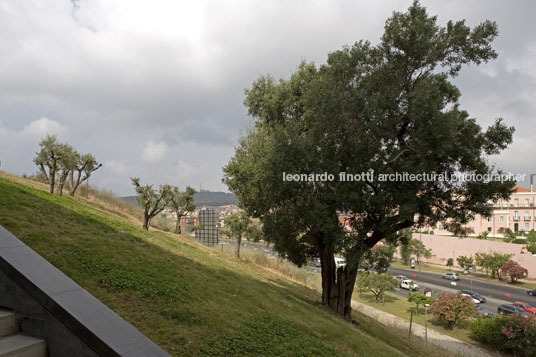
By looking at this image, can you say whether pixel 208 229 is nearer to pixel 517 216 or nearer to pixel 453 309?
pixel 453 309

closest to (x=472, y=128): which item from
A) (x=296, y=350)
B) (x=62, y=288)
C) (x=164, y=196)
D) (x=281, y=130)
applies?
(x=281, y=130)

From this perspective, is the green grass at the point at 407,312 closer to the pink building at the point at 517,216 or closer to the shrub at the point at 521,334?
the shrub at the point at 521,334

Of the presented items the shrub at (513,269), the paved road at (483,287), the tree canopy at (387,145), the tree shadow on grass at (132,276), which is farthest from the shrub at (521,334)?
the shrub at (513,269)

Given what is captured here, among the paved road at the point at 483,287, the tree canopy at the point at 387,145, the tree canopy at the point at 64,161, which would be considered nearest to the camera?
the tree canopy at the point at 387,145

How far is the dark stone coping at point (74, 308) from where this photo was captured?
314 centimetres

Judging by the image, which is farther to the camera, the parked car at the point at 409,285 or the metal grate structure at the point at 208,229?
the metal grate structure at the point at 208,229

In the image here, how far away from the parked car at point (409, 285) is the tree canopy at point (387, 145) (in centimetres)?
3512

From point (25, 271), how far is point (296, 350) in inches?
166

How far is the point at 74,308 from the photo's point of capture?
328 cm

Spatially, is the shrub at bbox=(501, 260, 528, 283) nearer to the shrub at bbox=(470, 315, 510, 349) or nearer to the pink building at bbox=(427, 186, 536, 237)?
the pink building at bbox=(427, 186, 536, 237)

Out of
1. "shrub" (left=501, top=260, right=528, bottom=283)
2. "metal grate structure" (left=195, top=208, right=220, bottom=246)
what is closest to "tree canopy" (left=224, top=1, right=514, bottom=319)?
"metal grate structure" (left=195, top=208, right=220, bottom=246)

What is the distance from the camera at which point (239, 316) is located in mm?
6145

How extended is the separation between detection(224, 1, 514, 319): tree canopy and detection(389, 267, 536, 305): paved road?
4117cm

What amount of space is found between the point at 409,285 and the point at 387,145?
3885 cm
